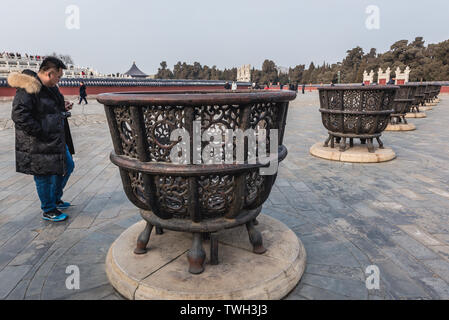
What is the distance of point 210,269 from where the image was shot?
6.48 feet

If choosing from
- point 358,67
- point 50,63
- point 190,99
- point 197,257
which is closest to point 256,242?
point 197,257

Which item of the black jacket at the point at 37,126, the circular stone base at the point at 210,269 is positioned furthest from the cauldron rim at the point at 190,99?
the black jacket at the point at 37,126

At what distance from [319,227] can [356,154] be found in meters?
2.99

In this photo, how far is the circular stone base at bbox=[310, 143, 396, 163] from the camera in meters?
5.27

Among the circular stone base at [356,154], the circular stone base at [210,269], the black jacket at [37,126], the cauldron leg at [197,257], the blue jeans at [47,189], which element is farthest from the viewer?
the circular stone base at [356,154]

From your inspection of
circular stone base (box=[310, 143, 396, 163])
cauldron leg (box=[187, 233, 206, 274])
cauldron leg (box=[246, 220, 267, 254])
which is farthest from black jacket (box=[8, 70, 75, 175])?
circular stone base (box=[310, 143, 396, 163])

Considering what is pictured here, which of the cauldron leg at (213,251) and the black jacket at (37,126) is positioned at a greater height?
the black jacket at (37,126)

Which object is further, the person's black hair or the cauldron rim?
the person's black hair

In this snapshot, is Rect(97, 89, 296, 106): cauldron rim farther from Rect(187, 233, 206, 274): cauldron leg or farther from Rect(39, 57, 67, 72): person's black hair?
Rect(39, 57, 67, 72): person's black hair

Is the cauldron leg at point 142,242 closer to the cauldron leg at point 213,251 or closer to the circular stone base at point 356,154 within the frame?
the cauldron leg at point 213,251

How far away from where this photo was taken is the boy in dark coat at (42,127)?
2.62m

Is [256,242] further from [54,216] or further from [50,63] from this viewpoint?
[50,63]

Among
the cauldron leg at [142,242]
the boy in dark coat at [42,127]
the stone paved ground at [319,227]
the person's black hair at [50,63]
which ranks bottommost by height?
the stone paved ground at [319,227]

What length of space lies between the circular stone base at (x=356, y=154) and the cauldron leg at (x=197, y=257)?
421 centimetres
